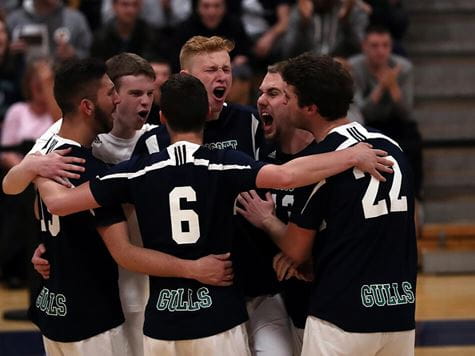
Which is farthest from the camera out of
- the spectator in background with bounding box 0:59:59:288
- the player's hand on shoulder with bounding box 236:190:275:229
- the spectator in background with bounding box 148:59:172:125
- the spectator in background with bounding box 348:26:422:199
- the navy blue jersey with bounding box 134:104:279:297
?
the spectator in background with bounding box 348:26:422:199

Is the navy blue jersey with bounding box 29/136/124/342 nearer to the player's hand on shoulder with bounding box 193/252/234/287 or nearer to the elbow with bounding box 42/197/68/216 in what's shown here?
the elbow with bounding box 42/197/68/216

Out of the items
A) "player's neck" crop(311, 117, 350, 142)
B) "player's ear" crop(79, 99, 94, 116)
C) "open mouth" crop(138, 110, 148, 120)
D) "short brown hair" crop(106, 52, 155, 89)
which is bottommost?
"open mouth" crop(138, 110, 148, 120)

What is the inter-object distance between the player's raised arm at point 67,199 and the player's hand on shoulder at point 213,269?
51 centimetres

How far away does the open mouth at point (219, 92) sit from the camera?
5.02m

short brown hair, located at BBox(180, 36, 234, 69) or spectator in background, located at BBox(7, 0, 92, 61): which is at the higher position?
short brown hair, located at BBox(180, 36, 234, 69)

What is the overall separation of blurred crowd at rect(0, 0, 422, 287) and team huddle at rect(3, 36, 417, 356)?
4.31 metres

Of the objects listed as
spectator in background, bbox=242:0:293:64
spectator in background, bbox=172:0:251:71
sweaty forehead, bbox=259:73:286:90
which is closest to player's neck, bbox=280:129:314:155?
sweaty forehead, bbox=259:73:286:90

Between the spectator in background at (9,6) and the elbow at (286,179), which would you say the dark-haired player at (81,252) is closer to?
the elbow at (286,179)

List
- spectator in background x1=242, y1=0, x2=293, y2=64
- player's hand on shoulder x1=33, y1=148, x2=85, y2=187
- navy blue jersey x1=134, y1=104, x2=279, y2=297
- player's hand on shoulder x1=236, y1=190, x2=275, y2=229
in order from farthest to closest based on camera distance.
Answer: spectator in background x1=242, y1=0, x2=293, y2=64 < navy blue jersey x1=134, y1=104, x2=279, y2=297 < player's hand on shoulder x1=236, y1=190, x2=275, y2=229 < player's hand on shoulder x1=33, y1=148, x2=85, y2=187

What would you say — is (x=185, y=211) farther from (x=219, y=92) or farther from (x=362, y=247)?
(x=219, y=92)

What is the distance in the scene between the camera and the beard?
15.3 ft

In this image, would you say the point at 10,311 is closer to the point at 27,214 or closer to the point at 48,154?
the point at 27,214

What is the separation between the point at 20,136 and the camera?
968cm

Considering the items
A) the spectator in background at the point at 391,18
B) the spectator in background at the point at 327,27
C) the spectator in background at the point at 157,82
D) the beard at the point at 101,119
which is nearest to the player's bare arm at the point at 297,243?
the beard at the point at 101,119
